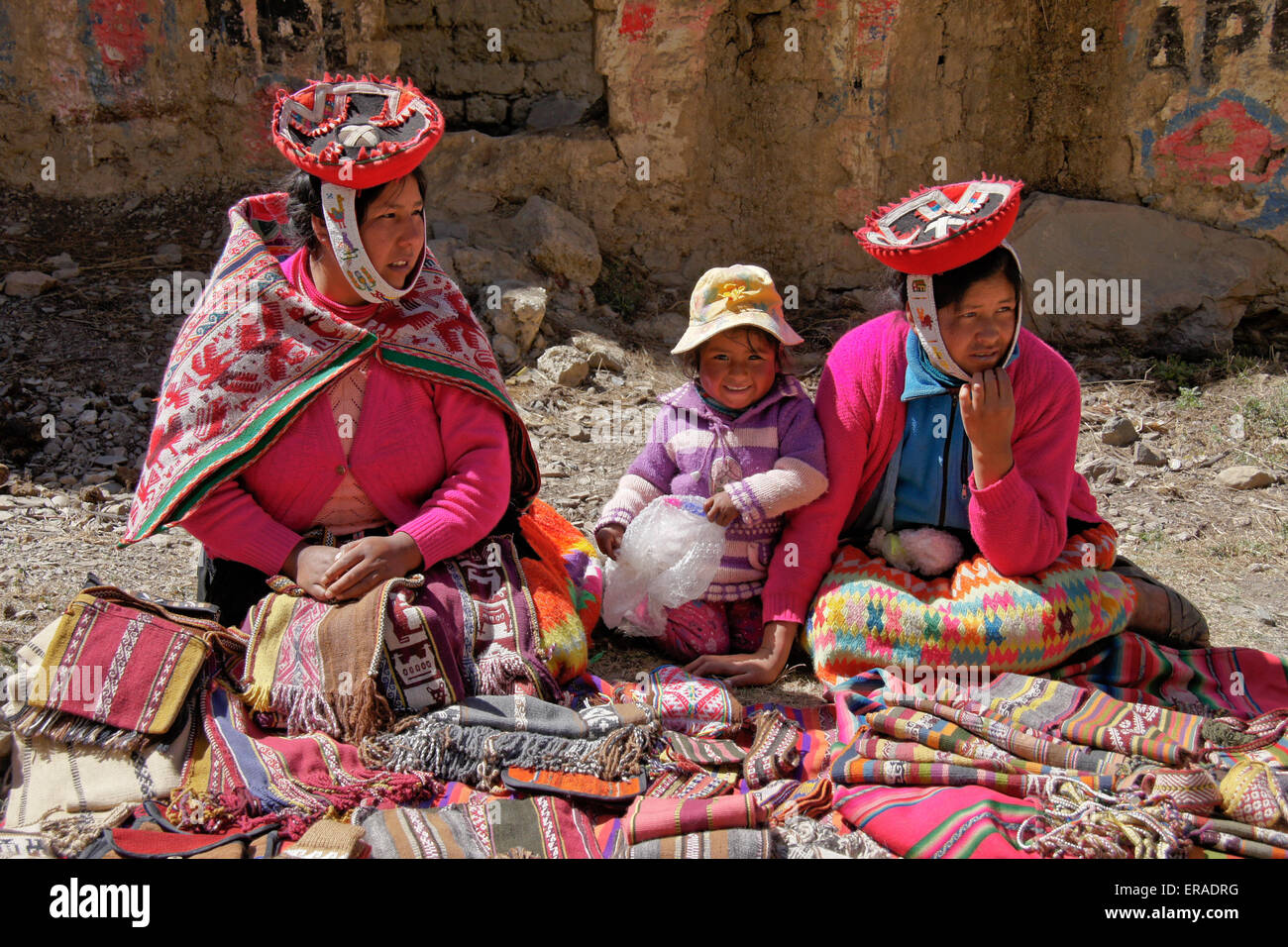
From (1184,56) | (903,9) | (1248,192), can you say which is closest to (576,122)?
(903,9)

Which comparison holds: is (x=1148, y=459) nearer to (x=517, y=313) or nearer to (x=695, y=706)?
(x=695, y=706)

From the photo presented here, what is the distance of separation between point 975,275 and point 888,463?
63 cm

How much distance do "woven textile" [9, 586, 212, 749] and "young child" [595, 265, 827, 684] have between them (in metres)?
1.22

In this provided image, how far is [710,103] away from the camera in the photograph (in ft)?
21.2

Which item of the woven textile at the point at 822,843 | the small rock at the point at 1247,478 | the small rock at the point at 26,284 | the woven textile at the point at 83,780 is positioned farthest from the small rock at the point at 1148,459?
the small rock at the point at 26,284

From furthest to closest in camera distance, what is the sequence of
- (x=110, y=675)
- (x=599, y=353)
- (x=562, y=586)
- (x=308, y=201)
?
1. (x=599, y=353)
2. (x=562, y=586)
3. (x=308, y=201)
4. (x=110, y=675)

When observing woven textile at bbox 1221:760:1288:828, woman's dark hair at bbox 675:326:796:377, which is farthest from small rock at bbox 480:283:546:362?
woven textile at bbox 1221:760:1288:828

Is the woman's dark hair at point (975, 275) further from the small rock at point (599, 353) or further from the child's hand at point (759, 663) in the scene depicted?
the small rock at point (599, 353)

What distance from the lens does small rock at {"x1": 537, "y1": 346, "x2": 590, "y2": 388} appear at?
5656 mm

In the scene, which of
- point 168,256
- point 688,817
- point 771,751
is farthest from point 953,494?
point 168,256

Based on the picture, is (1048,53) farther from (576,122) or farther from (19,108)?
(19,108)

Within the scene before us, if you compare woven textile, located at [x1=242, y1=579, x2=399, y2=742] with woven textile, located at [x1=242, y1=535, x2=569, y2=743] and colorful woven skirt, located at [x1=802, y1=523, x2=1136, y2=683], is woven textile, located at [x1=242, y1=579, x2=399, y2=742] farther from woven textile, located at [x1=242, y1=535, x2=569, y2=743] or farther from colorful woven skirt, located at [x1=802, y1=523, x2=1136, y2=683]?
colorful woven skirt, located at [x1=802, y1=523, x2=1136, y2=683]
